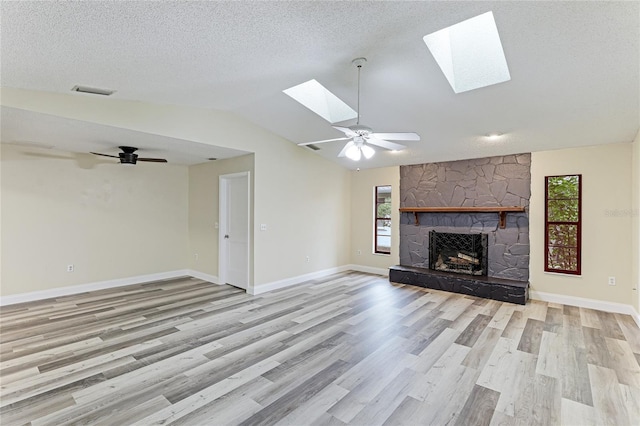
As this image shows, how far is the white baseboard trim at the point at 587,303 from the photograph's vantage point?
14.1ft

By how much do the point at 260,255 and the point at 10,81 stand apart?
373 cm

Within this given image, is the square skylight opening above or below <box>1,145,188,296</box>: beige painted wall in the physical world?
above

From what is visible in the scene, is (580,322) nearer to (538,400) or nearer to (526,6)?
(538,400)

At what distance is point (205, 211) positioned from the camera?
6.31 m

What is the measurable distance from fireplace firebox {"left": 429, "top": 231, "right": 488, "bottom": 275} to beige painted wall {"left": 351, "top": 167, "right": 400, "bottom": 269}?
830 millimetres

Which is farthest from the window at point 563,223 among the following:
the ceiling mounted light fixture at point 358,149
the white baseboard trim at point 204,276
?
the white baseboard trim at point 204,276

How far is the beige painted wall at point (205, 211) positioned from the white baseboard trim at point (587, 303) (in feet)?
18.7

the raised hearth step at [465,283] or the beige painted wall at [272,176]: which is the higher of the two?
the beige painted wall at [272,176]

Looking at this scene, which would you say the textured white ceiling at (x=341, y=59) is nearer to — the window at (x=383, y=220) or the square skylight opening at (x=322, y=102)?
the square skylight opening at (x=322, y=102)

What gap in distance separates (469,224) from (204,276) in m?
5.46

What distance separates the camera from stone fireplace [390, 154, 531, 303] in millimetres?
5164

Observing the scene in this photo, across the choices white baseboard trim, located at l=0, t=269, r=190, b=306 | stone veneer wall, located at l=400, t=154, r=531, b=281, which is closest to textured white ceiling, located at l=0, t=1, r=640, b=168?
stone veneer wall, located at l=400, t=154, r=531, b=281

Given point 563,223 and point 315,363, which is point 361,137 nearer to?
point 315,363

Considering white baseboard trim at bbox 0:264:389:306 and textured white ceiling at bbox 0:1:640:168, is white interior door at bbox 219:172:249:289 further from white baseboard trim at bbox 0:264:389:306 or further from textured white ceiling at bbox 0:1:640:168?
textured white ceiling at bbox 0:1:640:168
